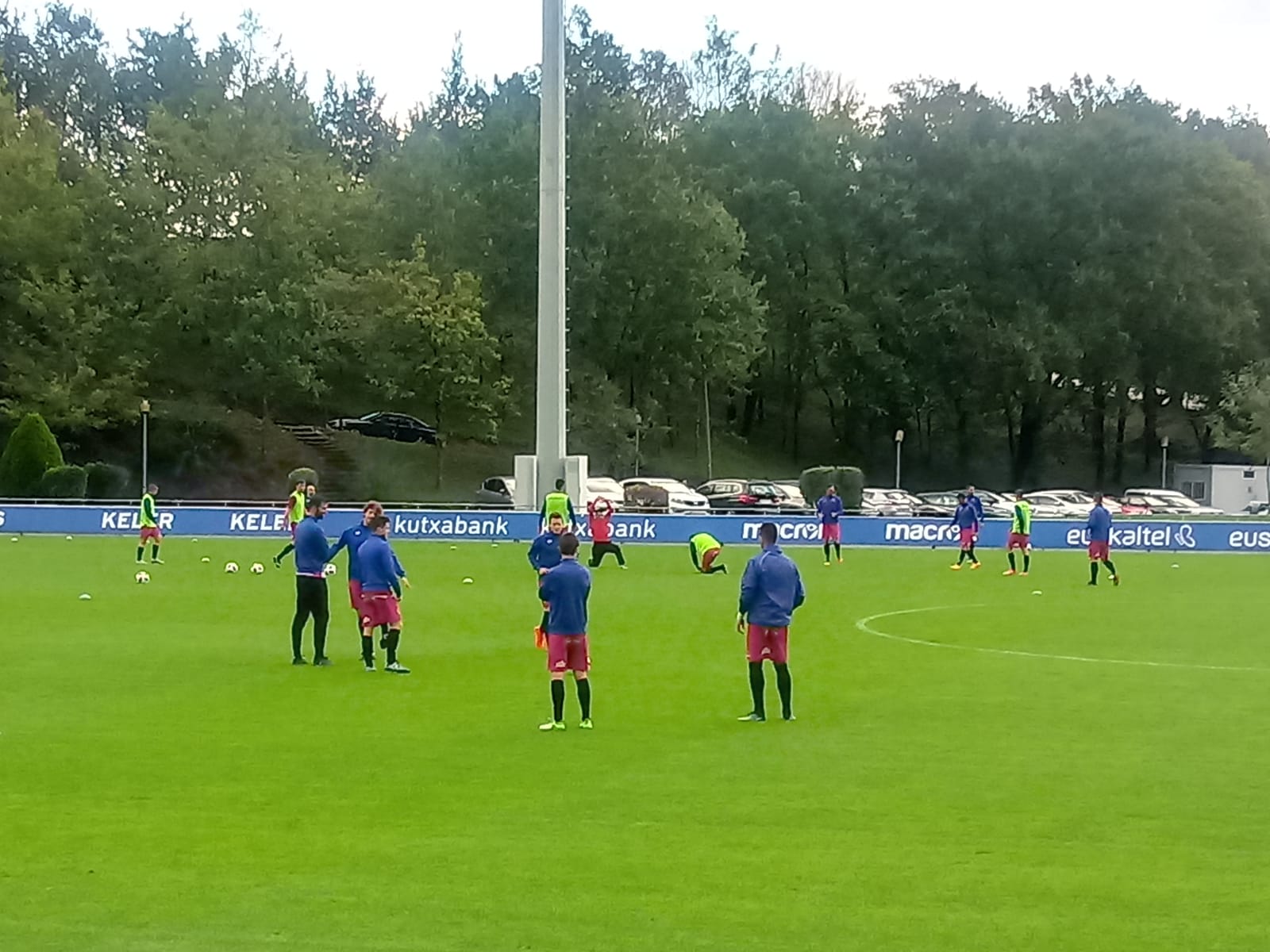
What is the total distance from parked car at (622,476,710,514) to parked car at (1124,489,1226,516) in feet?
57.6

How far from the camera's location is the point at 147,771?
13047mm

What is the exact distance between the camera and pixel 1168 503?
70.7 m

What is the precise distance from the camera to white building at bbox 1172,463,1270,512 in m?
75.2

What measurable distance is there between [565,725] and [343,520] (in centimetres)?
3195

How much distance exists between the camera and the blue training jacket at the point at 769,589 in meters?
15.7

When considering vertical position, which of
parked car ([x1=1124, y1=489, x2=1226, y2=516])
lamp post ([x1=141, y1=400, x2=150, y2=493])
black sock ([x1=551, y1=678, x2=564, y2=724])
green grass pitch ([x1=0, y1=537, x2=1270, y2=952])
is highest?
lamp post ([x1=141, y1=400, x2=150, y2=493])

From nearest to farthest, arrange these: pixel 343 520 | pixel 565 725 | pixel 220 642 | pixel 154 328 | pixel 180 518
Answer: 1. pixel 565 725
2. pixel 220 642
3. pixel 343 520
4. pixel 180 518
5. pixel 154 328

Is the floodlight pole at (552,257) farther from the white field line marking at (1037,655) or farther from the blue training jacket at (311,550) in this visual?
the blue training jacket at (311,550)

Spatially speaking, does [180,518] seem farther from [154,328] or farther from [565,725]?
[565,725]

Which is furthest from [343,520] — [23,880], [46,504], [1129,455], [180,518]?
[1129,455]

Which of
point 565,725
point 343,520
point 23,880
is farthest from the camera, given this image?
point 343,520

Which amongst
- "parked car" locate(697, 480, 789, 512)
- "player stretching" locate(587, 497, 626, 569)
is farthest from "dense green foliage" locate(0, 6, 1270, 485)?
"player stretching" locate(587, 497, 626, 569)

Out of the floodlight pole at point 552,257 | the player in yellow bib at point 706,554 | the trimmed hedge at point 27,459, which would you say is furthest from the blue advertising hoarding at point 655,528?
the player in yellow bib at point 706,554

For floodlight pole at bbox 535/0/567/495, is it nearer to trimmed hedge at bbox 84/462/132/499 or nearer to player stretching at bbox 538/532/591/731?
trimmed hedge at bbox 84/462/132/499
